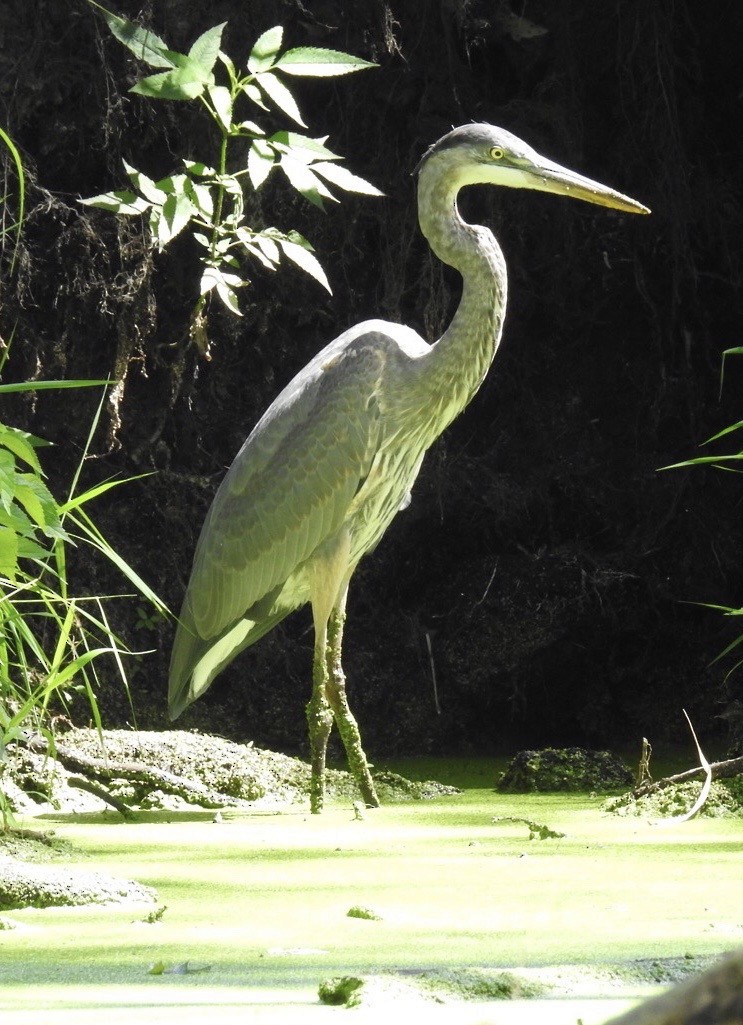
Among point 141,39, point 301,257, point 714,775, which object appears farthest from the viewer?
point 714,775

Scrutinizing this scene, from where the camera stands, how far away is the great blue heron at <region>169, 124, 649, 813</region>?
433 cm

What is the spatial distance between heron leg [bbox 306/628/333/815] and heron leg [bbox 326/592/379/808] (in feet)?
0.10

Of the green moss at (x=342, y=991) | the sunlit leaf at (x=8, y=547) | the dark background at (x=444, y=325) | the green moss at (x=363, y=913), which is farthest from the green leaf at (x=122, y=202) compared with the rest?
Answer: the dark background at (x=444, y=325)

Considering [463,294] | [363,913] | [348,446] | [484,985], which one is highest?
[463,294]

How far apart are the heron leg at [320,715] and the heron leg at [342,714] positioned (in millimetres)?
31

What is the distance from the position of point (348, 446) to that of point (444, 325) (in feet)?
5.03

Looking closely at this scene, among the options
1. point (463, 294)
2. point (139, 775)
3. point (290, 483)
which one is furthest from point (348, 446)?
point (139, 775)

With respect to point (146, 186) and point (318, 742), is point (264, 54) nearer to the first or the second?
point (146, 186)

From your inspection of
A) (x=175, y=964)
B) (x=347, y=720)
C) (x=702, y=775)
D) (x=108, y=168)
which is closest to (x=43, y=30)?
(x=108, y=168)

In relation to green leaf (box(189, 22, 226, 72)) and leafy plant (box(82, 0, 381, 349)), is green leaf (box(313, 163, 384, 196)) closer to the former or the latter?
leafy plant (box(82, 0, 381, 349))

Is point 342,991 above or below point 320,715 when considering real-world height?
above

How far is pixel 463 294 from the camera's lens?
4.34 metres

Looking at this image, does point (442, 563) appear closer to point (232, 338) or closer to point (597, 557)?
point (597, 557)

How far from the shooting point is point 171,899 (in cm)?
242
